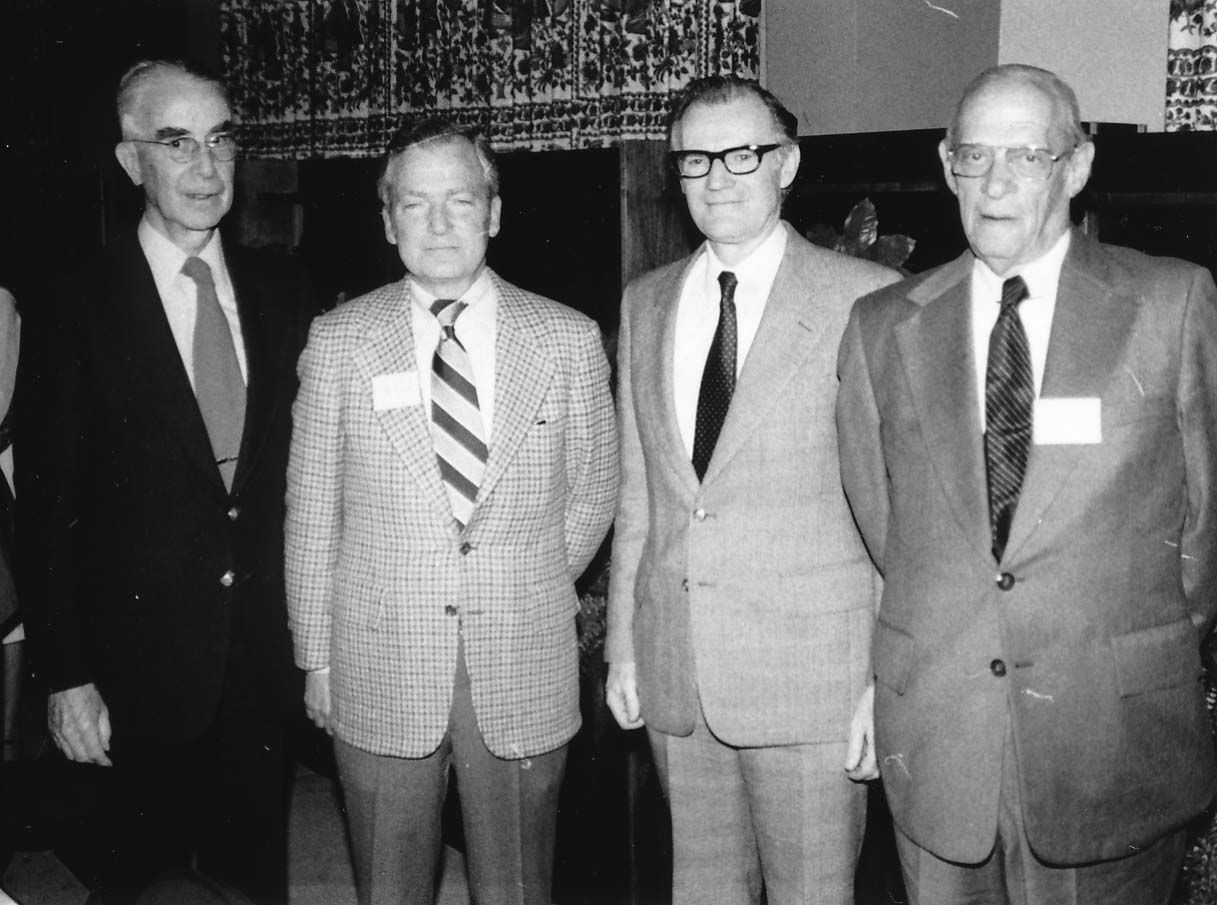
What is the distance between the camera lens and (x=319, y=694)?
2447 millimetres

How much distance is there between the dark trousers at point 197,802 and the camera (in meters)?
2.57

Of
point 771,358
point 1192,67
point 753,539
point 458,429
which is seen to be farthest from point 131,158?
point 1192,67

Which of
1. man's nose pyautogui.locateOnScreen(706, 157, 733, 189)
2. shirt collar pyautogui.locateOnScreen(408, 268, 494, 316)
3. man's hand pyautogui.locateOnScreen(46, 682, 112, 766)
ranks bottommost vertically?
man's hand pyautogui.locateOnScreen(46, 682, 112, 766)

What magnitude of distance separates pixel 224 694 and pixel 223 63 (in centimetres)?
611

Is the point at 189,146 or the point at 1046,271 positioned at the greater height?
the point at 189,146

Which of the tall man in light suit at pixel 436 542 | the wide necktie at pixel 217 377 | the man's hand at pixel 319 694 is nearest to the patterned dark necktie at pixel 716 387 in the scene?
the tall man in light suit at pixel 436 542

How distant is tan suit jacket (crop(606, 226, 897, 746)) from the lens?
223 cm

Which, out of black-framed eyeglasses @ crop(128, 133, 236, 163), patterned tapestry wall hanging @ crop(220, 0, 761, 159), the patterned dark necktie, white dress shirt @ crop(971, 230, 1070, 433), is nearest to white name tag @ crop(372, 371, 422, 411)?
the patterned dark necktie

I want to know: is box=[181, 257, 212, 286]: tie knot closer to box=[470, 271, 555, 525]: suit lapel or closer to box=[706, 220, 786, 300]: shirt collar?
box=[470, 271, 555, 525]: suit lapel

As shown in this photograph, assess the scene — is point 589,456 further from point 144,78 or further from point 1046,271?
point 144,78

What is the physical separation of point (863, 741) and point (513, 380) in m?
0.90

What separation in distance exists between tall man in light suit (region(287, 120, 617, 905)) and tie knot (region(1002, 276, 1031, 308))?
2.68 feet

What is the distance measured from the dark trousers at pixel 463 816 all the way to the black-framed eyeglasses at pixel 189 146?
1.13 metres

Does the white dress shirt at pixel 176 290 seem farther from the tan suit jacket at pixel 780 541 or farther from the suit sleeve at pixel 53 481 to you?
the tan suit jacket at pixel 780 541
